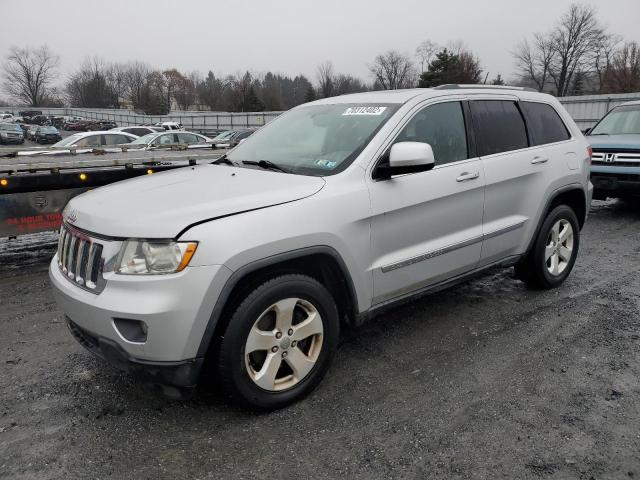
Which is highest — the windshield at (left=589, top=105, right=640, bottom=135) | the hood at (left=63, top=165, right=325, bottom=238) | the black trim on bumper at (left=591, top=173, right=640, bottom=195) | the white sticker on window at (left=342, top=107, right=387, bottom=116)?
the windshield at (left=589, top=105, right=640, bottom=135)

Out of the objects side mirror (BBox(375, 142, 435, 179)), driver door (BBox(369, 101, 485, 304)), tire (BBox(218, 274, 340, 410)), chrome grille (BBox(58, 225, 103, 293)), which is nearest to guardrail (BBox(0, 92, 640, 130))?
driver door (BBox(369, 101, 485, 304))

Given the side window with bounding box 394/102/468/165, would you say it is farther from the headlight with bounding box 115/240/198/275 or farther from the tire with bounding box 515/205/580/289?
the headlight with bounding box 115/240/198/275

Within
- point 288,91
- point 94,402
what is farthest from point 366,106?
point 288,91

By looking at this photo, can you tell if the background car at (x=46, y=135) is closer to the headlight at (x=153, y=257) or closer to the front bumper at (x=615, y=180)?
the front bumper at (x=615, y=180)

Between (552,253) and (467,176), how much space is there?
5.22ft

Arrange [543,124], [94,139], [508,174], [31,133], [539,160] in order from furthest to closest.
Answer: [31,133]
[94,139]
[543,124]
[539,160]
[508,174]

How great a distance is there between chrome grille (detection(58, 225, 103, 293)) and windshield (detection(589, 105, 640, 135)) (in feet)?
29.8

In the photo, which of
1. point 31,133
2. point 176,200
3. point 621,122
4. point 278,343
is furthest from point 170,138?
point 31,133

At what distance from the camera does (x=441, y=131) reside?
3.71m

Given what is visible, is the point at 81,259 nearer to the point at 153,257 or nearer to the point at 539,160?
the point at 153,257

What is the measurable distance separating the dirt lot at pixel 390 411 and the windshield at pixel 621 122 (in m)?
5.85

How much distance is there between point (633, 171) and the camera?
7.75 m

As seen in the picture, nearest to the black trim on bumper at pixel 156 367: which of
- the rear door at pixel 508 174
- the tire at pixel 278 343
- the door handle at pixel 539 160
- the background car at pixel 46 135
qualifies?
the tire at pixel 278 343

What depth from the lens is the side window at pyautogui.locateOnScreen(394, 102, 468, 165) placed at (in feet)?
11.6
